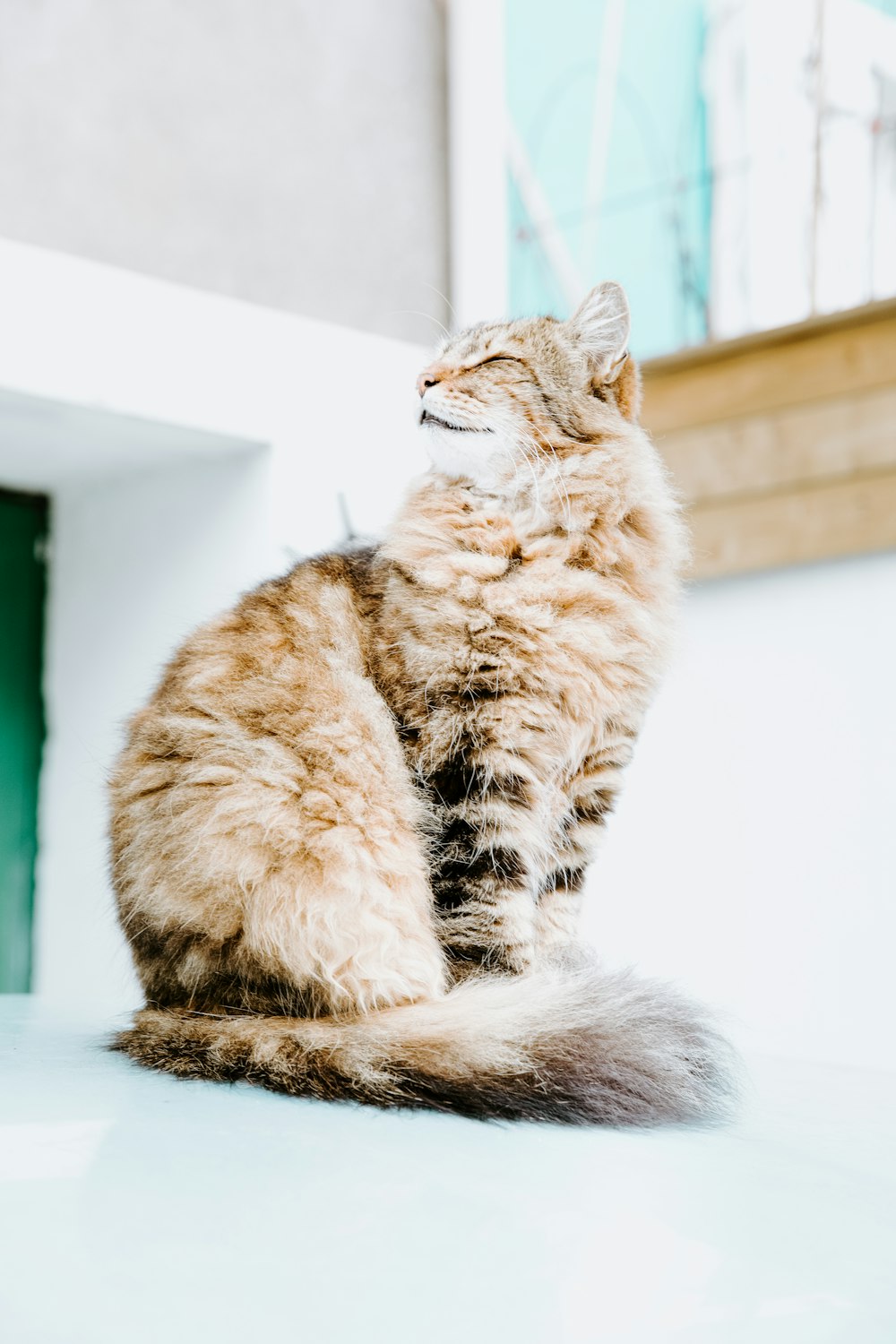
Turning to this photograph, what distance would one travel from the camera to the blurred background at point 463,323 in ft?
9.09

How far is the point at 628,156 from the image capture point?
→ 131 inches

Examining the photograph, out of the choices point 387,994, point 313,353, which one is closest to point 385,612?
point 387,994

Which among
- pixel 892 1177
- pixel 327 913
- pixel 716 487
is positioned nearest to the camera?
pixel 892 1177

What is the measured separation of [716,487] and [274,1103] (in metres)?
2.25

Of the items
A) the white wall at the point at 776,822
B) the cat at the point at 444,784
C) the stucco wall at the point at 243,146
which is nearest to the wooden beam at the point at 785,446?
the white wall at the point at 776,822

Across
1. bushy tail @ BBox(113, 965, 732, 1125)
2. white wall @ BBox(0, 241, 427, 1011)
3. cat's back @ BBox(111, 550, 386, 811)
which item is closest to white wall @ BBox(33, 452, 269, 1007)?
white wall @ BBox(0, 241, 427, 1011)

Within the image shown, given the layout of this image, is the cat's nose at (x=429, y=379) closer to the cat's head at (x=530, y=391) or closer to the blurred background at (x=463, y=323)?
the cat's head at (x=530, y=391)

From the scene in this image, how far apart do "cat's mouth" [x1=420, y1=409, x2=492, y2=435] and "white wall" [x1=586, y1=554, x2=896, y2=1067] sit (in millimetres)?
1445

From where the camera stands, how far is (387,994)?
137cm

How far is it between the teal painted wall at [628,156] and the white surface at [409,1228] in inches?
98.2

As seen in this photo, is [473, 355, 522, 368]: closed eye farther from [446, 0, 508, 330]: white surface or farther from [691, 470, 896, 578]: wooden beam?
[446, 0, 508, 330]: white surface

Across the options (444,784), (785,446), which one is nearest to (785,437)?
(785,446)

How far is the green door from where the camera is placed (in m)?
3.16

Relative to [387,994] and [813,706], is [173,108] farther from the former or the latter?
[387,994]
